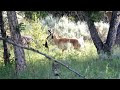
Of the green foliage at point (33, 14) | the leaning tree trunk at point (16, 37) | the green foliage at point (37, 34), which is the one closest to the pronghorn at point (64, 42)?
the green foliage at point (37, 34)

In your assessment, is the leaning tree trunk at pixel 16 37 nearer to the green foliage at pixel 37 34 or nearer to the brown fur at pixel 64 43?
the green foliage at pixel 37 34

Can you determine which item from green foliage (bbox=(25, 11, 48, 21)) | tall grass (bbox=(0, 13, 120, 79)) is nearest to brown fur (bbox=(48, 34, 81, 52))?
tall grass (bbox=(0, 13, 120, 79))

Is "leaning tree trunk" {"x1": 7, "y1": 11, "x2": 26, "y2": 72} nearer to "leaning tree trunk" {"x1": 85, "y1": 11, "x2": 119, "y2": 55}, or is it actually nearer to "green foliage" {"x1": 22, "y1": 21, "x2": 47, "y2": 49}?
"green foliage" {"x1": 22, "y1": 21, "x2": 47, "y2": 49}

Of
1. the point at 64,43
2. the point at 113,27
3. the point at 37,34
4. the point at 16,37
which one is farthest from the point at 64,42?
the point at 16,37

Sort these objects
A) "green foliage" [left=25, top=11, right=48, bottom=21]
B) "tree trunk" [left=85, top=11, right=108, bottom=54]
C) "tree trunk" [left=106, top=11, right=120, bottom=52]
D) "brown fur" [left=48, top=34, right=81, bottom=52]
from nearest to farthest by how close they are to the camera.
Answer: "green foliage" [left=25, top=11, right=48, bottom=21], "tree trunk" [left=106, top=11, right=120, bottom=52], "tree trunk" [left=85, top=11, right=108, bottom=54], "brown fur" [left=48, top=34, right=81, bottom=52]

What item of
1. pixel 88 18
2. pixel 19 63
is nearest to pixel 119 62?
pixel 88 18

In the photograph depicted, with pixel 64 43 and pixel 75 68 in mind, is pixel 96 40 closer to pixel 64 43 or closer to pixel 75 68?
pixel 64 43

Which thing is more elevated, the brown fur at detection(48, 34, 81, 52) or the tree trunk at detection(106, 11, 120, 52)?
the tree trunk at detection(106, 11, 120, 52)

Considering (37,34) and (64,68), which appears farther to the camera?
(37,34)

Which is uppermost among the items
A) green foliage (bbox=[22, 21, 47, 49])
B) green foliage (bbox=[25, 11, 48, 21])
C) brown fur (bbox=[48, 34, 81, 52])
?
green foliage (bbox=[25, 11, 48, 21])
